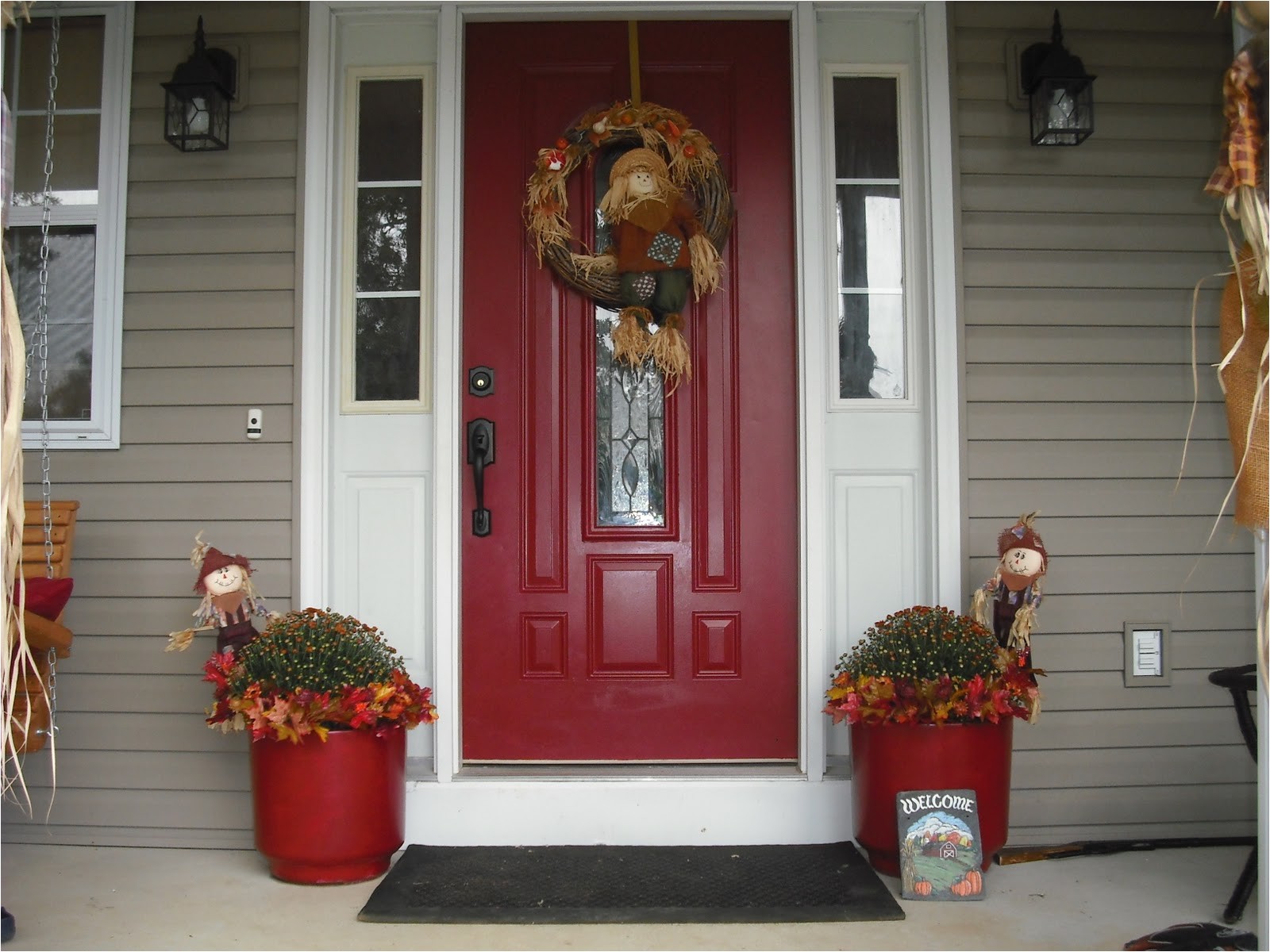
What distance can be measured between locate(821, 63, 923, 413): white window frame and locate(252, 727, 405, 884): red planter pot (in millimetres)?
1435

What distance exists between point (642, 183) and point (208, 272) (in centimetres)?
117

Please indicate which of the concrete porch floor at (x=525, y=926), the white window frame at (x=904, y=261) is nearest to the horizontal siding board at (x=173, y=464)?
the concrete porch floor at (x=525, y=926)

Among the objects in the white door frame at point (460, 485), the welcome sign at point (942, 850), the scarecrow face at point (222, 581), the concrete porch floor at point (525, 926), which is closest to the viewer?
the concrete porch floor at point (525, 926)

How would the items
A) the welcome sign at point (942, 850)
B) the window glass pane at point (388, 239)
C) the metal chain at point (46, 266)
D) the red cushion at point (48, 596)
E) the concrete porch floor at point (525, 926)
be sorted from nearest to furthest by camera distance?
the concrete porch floor at point (525, 926), the welcome sign at point (942, 850), the red cushion at point (48, 596), the metal chain at point (46, 266), the window glass pane at point (388, 239)

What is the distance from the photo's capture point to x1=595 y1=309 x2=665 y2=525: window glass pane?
9.05 ft

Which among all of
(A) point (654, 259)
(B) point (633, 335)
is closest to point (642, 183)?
(A) point (654, 259)

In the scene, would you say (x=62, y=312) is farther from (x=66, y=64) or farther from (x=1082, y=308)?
(x=1082, y=308)

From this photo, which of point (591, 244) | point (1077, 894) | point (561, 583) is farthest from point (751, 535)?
point (1077, 894)

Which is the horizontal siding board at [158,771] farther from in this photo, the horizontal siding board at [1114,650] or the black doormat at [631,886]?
the horizontal siding board at [1114,650]

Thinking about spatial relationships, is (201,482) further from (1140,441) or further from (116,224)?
(1140,441)

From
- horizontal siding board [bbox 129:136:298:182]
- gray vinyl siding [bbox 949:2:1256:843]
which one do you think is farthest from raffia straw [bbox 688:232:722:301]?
horizontal siding board [bbox 129:136:298:182]

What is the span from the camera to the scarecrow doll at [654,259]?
8.77 feet

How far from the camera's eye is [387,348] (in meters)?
2.77

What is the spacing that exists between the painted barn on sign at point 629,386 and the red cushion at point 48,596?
0.29m
